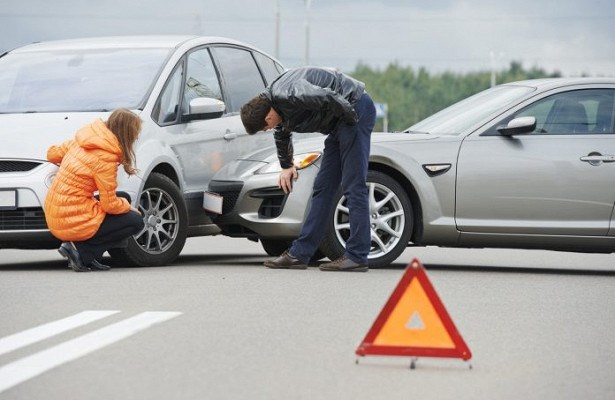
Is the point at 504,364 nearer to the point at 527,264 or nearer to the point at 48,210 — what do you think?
the point at 48,210

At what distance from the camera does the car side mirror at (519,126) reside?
34.8 ft

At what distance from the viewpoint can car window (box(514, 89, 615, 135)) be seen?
10891 mm

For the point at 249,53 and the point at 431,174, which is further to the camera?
the point at 249,53

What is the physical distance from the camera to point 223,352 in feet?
20.7

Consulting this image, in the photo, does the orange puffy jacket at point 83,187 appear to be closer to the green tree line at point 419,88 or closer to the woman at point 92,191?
the woman at point 92,191

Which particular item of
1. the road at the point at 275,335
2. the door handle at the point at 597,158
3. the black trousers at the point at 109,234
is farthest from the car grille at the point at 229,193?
the door handle at the point at 597,158

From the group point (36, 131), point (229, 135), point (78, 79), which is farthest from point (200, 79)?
point (36, 131)

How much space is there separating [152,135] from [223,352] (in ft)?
15.4

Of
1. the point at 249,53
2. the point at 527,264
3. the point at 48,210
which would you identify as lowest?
the point at 527,264

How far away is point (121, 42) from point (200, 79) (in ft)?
2.52

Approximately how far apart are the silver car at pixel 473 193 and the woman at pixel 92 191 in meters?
1.13

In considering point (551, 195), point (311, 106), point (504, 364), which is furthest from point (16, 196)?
point (504, 364)

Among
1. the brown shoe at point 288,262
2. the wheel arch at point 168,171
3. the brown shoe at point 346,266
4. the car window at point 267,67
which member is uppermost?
the car window at point 267,67

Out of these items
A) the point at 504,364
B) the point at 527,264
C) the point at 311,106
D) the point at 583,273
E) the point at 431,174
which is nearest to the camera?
the point at 504,364
